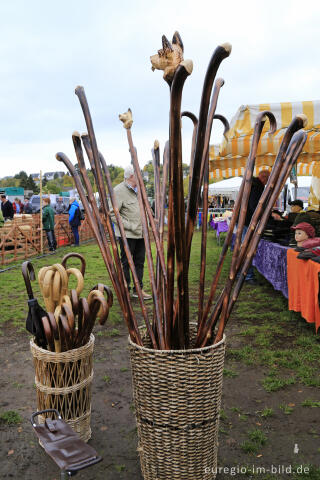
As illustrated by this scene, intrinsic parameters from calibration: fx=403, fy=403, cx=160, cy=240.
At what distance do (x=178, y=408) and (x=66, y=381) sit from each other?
27.0 inches

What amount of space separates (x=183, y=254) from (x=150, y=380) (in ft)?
1.86

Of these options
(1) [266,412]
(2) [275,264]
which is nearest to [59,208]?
(2) [275,264]

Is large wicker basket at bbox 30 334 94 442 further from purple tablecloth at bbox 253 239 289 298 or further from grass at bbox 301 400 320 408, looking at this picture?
purple tablecloth at bbox 253 239 289 298

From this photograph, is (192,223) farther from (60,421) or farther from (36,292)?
(36,292)

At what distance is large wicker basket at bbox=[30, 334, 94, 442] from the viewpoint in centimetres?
198

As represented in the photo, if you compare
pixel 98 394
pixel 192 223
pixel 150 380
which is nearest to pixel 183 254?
pixel 192 223

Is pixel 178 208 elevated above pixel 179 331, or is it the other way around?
pixel 178 208

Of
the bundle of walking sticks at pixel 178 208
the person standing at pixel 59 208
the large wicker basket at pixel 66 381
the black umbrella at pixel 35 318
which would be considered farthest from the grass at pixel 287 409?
the person standing at pixel 59 208

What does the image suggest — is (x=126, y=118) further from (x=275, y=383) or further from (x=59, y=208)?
(x=59, y=208)

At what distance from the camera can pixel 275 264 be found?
509 cm

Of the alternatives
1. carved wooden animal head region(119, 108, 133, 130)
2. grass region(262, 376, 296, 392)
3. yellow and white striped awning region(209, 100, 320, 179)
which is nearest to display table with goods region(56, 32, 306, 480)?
carved wooden animal head region(119, 108, 133, 130)

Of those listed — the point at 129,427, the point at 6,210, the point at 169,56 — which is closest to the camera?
the point at 169,56

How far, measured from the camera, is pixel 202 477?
69.5 inches

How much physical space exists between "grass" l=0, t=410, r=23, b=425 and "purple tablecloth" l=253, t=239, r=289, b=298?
10.6 ft
